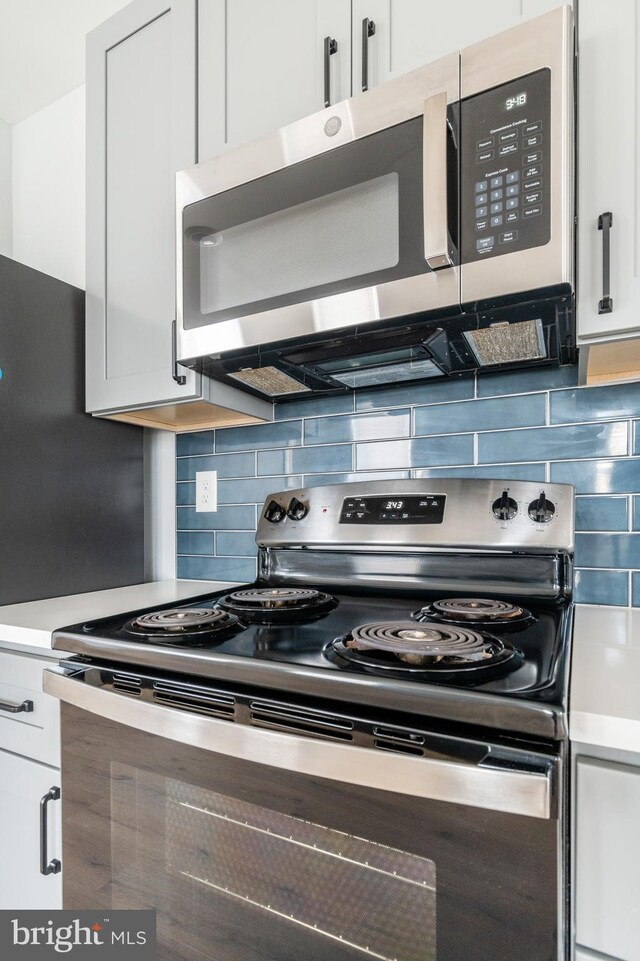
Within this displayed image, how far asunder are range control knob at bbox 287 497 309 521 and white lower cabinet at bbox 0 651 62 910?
0.63 m

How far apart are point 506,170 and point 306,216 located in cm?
38

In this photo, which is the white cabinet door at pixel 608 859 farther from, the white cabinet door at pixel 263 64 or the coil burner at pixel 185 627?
the white cabinet door at pixel 263 64

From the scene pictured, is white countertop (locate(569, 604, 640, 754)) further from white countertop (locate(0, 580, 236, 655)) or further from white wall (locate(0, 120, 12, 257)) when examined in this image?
white wall (locate(0, 120, 12, 257))

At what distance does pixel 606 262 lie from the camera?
0.89 m

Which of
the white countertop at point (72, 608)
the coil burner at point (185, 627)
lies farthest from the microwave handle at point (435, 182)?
the white countertop at point (72, 608)

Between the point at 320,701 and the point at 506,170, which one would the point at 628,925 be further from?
the point at 506,170

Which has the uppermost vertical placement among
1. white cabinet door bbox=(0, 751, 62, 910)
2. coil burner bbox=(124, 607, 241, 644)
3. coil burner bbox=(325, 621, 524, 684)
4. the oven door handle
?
coil burner bbox=(325, 621, 524, 684)

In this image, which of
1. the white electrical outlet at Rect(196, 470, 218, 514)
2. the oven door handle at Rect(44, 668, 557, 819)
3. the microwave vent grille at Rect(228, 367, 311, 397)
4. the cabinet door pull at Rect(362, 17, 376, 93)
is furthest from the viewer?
the white electrical outlet at Rect(196, 470, 218, 514)

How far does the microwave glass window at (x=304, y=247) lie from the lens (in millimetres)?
1026

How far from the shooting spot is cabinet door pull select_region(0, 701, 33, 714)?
1.19 m

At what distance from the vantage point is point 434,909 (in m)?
0.63

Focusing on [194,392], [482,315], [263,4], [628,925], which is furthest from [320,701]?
[263,4]

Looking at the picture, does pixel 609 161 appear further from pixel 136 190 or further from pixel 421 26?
pixel 136 190

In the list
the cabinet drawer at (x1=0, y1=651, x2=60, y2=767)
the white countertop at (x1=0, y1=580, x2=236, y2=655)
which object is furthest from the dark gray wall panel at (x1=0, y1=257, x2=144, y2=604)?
the cabinet drawer at (x1=0, y1=651, x2=60, y2=767)
